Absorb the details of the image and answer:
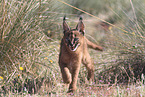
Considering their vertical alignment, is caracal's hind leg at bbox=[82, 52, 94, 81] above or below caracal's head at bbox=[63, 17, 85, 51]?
below

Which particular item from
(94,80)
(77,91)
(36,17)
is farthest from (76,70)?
(36,17)

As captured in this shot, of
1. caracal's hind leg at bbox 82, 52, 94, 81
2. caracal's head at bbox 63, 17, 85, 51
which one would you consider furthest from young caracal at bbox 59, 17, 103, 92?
caracal's hind leg at bbox 82, 52, 94, 81

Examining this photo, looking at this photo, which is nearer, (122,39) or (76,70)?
(76,70)

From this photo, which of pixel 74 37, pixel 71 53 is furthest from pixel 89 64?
pixel 74 37

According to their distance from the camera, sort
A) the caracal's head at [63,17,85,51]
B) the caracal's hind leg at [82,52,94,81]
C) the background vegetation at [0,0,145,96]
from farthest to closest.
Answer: the caracal's hind leg at [82,52,94,81] → the background vegetation at [0,0,145,96] → the caracal's head at [63,17,85,51]

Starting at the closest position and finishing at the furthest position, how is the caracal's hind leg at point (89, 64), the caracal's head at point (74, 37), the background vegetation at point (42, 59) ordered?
the caracal's head at point (74, 37) → the background vegetation at point (42, 59) → the caracal's hind leg at point (89, 64)

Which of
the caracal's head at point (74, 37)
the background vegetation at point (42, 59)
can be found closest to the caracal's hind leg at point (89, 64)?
the background vegetation at point (42, 59)

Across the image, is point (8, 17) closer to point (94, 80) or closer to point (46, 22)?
point (46, 22)

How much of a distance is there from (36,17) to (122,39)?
1798 mm

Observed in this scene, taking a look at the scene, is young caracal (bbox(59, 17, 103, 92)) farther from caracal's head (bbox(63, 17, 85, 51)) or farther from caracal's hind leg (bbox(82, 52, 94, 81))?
caracal's hind leg (bbox(82, 52, 94, 81))

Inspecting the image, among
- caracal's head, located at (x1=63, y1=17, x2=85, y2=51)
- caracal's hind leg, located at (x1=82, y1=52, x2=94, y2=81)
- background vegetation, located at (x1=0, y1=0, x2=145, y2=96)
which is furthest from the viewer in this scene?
caracal's hind leg, located at (x1=82, y1=52, x2=94, y2=81)

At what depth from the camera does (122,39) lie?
5.06 meters

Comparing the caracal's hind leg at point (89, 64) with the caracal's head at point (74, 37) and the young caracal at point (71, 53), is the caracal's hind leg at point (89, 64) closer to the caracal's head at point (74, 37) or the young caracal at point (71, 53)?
the young caracal at point (71, 53)

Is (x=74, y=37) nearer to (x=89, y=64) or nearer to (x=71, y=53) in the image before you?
(x=71, y=53)
